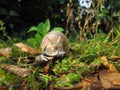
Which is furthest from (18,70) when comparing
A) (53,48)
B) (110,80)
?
(110,80)

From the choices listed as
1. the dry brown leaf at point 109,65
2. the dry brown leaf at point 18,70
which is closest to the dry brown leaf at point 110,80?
the dry brown leaf at point 109,65

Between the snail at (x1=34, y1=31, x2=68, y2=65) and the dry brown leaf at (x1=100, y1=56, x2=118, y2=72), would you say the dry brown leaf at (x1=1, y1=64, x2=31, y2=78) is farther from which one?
the dry brown leaf at (x1=100, y1=56, x2=118, y2=72)

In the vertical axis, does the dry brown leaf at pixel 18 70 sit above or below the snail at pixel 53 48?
below

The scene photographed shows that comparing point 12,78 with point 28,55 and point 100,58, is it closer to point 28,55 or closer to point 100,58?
point 28,55

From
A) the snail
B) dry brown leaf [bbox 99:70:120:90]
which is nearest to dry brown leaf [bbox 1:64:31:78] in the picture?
the snail

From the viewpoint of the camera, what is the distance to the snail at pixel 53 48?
174cm

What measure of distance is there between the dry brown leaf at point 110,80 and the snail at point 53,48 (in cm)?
21

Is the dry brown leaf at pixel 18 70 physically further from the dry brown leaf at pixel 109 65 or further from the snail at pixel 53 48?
the dry brown leaf at pixel 109 65

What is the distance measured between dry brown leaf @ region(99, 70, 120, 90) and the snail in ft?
0.69

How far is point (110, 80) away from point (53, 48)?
296 mm

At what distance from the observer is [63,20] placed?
4.82m

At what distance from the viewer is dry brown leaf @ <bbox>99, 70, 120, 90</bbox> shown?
162 cm

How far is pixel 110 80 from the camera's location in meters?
1.67

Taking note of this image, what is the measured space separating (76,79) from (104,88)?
12 cm
